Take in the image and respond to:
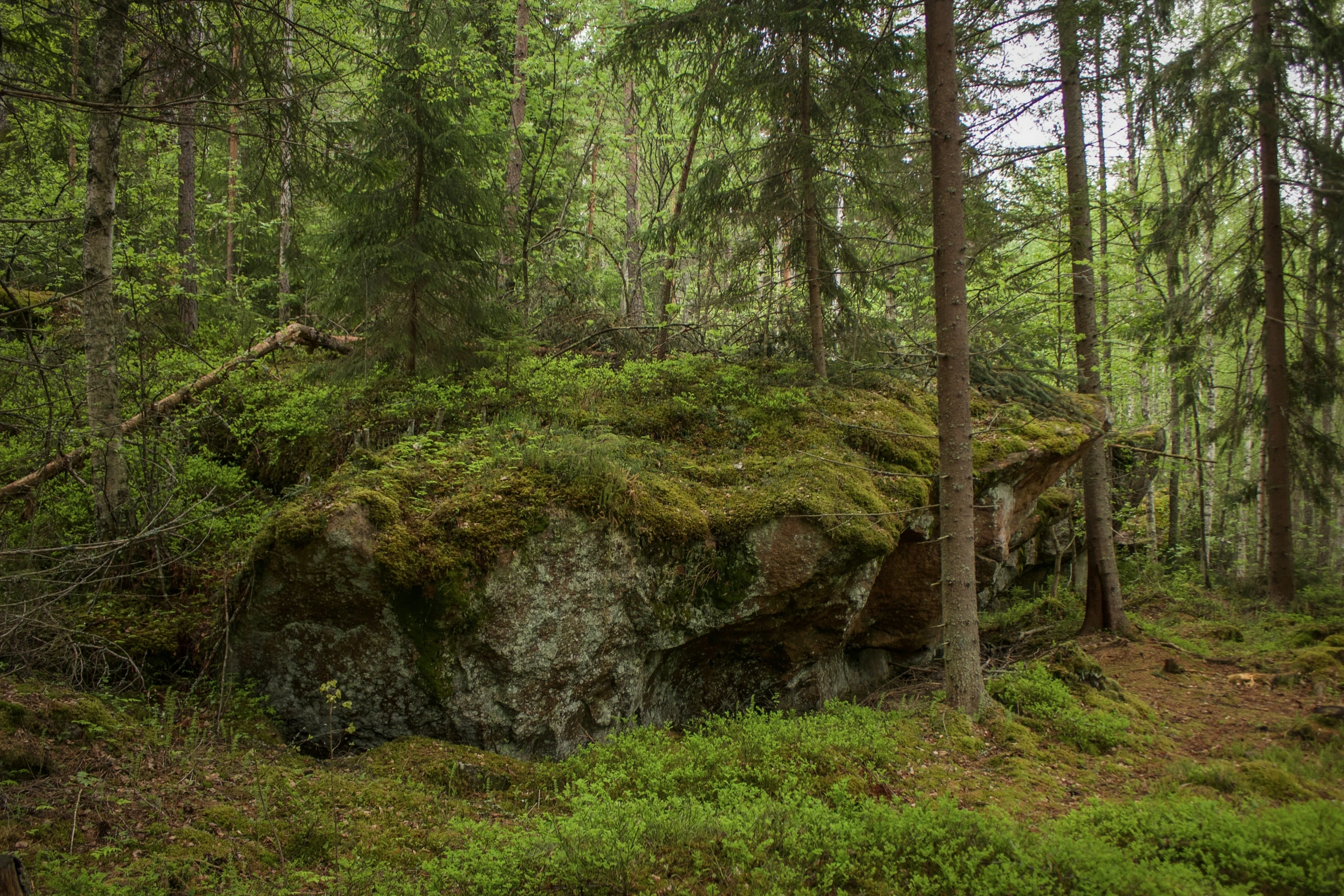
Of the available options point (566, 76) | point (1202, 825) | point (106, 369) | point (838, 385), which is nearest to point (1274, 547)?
point (838, 385)

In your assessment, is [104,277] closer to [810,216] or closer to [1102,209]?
[810,216]

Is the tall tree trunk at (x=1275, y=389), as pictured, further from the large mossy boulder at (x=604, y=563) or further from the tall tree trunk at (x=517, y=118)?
the tall tree trunk at (x=517, y=118)

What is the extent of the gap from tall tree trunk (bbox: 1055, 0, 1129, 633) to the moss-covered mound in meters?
0.71

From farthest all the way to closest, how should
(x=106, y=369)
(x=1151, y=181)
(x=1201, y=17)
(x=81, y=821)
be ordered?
(x=1151, y=181) < (x=1201, y=17) < (x=106, y=369) < (x=81, y=821)

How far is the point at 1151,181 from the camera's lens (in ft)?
79.4

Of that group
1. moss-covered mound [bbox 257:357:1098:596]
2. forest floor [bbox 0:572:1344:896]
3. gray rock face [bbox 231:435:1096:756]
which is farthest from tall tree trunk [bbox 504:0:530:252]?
forest floor [bbox 0:572:1344:896]

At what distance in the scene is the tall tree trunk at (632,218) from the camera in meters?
13.0

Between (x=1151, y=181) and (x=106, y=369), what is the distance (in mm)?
30514

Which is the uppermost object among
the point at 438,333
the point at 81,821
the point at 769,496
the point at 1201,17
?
the point at 1201,17

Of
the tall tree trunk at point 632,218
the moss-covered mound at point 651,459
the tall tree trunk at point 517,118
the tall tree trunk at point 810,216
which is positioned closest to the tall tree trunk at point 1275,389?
the moss-covered mound at point 651,459

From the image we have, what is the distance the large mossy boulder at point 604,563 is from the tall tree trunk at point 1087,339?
6.14 ft

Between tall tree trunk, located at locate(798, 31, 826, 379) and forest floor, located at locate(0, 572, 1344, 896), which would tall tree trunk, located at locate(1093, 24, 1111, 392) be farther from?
forest floor, located at locate(0, 572, 1344, 896)

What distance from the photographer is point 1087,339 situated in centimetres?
946

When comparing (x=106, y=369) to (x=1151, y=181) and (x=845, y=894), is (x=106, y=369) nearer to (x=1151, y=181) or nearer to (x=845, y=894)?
(x=845, y=894)
